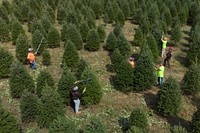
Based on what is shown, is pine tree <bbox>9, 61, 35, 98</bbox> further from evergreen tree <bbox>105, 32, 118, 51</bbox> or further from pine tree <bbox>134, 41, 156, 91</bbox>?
evergreen tree <bbox>105, 32, 118, 51</bbox>

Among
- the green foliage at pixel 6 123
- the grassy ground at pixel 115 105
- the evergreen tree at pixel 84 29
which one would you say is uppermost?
the evergreen tree at pixel 84 29

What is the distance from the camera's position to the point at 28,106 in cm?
1310

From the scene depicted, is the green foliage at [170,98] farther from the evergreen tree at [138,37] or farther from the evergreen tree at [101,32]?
the evergreen tree at [101,32]

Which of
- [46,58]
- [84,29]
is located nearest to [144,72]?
[46,58]

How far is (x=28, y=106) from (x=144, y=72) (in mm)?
6148

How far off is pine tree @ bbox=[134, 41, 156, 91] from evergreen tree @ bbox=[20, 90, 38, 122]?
18.1ft

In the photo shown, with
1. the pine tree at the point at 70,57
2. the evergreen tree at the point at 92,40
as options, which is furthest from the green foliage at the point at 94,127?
the evergreen tree at the point at 92,40

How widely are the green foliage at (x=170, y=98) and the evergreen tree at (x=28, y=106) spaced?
576 centimetres

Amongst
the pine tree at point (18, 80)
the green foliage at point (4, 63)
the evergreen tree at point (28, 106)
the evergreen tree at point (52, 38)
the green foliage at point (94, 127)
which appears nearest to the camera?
the green foliage at point (94, 127)

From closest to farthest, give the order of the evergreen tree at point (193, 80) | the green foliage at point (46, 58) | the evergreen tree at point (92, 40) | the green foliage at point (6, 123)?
1. the green foliage at point (6, 123)
2. the evergreen tree at point (193, 80)
3. the green foliage at point (46, 58)
4. the evergreen tree at point (92, 40)

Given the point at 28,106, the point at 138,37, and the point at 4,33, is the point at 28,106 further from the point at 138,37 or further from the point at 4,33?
the point at 4,33

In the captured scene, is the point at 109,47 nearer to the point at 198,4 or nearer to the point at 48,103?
the point at 48,103

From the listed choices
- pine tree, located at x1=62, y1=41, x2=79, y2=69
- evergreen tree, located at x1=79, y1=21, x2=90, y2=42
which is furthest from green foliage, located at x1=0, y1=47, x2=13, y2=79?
evergreen tree, located at x1=79, y1=21, x2=90, y2=42

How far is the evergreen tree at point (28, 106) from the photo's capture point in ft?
43.0
